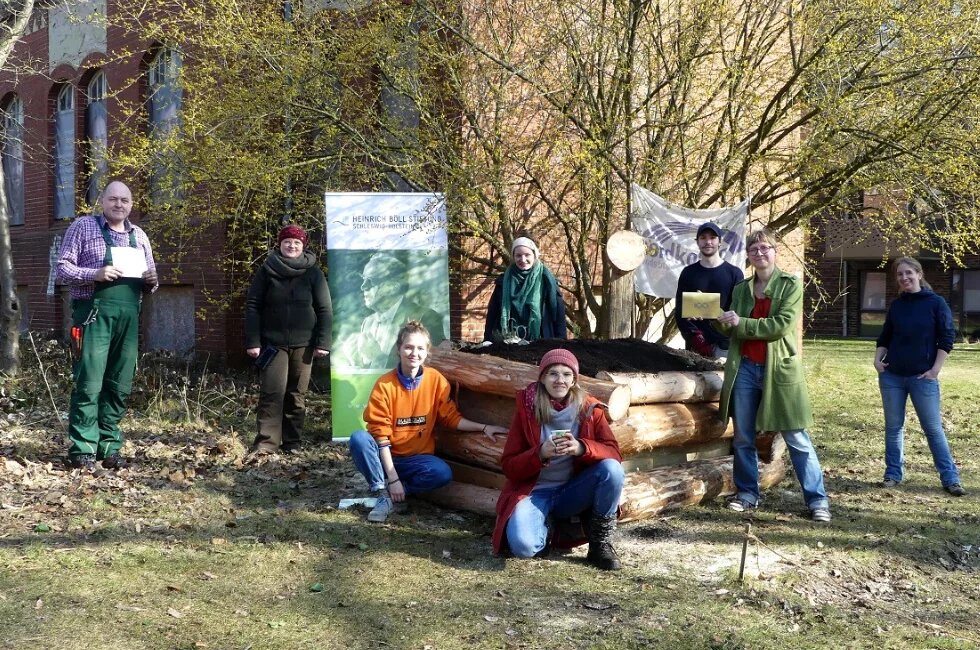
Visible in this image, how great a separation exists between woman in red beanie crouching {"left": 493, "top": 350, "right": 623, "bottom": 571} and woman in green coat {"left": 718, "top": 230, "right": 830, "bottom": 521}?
1375mm

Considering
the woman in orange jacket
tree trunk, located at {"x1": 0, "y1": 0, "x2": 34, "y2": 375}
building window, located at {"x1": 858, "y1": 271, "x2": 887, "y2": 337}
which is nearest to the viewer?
the woman in orange jacket

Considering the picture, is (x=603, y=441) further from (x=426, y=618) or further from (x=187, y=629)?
(x=187, y=629)

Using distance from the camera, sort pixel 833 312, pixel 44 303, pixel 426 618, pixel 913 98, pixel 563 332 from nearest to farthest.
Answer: pixel 426 618
pixel 563 332
pixel 913 98
pixel 44 303
pixel 833 312

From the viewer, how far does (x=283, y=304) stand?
306 inches

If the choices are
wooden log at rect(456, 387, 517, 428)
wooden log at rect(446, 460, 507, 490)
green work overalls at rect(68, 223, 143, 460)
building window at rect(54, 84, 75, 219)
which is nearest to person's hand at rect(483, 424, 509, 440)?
wooden log at rect(456, 387, 517, 428)

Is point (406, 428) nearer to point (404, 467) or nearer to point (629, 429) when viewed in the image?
point (404, 467)

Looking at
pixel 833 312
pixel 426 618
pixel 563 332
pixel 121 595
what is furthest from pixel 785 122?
pixel 833 312

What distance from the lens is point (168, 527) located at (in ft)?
18.7

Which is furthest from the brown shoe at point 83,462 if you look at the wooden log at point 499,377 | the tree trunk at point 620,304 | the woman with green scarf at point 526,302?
the tree trunk at point 620,304

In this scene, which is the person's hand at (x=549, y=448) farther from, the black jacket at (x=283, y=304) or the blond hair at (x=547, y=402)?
the black jacket at (x=283, y=304)

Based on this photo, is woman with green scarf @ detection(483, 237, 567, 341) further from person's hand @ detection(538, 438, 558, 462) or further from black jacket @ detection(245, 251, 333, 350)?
person's hand @ detection(538, 438, 558, 462)

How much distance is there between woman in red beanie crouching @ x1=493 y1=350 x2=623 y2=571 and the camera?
204 inches

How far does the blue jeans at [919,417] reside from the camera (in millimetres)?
7023

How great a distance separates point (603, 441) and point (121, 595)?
8.21 feet
